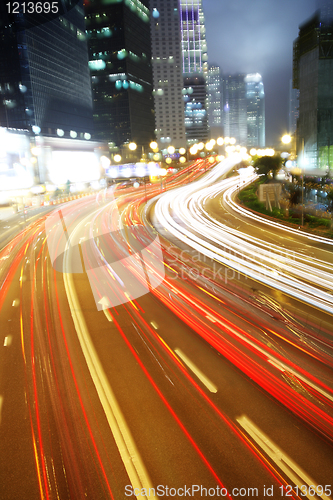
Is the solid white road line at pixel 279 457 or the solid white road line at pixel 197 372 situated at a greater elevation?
the solid white road line at pixel 197 372

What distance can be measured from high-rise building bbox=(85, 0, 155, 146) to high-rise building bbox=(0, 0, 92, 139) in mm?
32571

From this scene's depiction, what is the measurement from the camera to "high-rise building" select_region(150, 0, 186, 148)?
193875 mm

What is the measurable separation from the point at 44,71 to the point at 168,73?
115187 mm

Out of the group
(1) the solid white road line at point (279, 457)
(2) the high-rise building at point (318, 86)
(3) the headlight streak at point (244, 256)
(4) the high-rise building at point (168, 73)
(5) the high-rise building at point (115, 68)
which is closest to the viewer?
(1) the solid white road line at point (279, 457)

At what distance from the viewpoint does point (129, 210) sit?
147 feet

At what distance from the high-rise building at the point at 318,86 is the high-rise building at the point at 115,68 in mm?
100774

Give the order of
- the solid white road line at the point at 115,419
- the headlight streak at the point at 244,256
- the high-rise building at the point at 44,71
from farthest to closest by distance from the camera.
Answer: the high-rise building at the point at 44,71, the headlight streak at the point at 244,256, the solid white road line at the point at 115,419

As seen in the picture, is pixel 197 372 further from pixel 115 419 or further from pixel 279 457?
pixel 279 457

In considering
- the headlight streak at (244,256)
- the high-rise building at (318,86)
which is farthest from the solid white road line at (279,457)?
the high-rise building at (318,86)

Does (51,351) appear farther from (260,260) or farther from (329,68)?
(329,68)

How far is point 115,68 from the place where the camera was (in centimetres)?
14962

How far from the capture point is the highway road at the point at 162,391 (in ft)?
20.6

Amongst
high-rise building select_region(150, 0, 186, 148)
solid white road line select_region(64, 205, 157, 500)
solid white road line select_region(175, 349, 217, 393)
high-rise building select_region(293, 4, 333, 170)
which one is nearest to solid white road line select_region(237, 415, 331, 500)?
solid white road line select_region(175, 349, 217, 393)

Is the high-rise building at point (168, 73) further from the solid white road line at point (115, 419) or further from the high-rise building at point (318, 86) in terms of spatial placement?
the solid white road line at point (115, 419)
